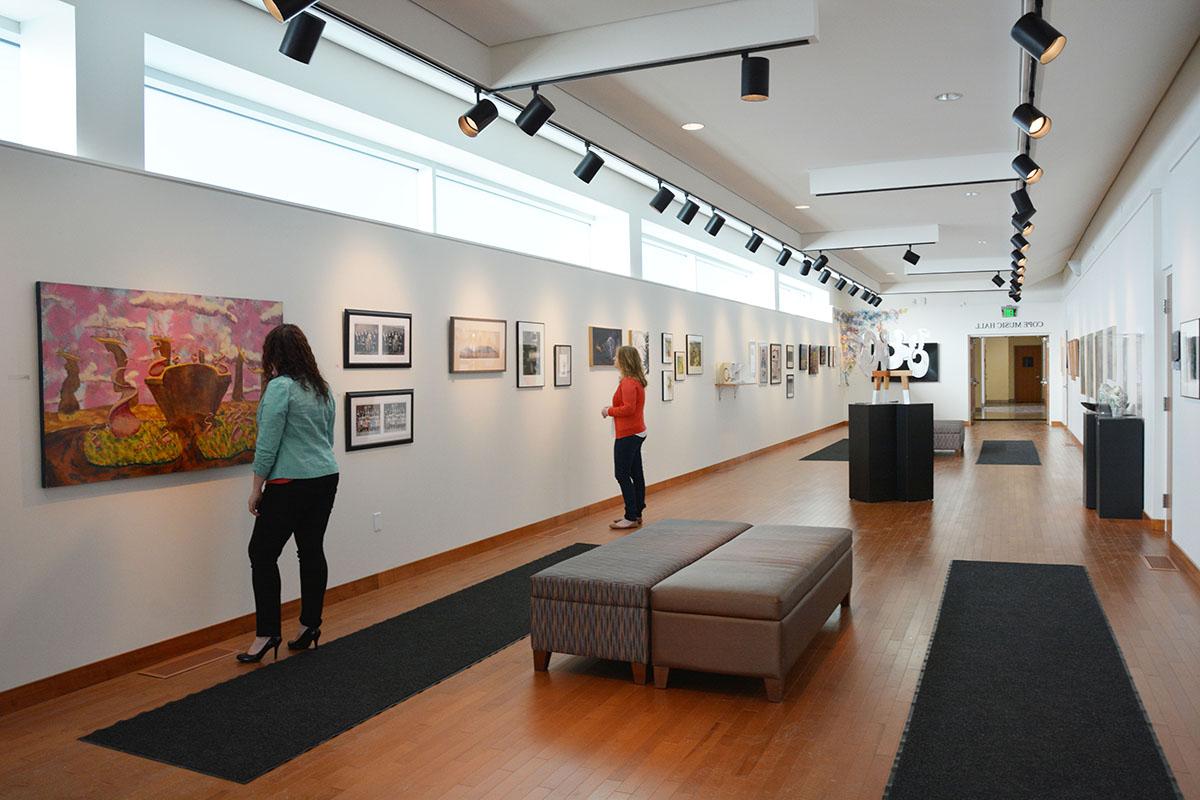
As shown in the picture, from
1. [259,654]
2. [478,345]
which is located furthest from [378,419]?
[259,654]

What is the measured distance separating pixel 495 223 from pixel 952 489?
6606mm

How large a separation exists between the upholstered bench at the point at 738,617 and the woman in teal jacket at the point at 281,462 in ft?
6.38

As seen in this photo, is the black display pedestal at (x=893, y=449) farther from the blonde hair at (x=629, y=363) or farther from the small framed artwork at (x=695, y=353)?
the blonde hair at (x=629, y=363)

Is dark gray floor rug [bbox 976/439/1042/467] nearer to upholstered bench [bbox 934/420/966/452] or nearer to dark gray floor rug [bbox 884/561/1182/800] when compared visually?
upholstered bench [bbox 934/420/966/452]

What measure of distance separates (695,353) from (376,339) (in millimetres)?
6600

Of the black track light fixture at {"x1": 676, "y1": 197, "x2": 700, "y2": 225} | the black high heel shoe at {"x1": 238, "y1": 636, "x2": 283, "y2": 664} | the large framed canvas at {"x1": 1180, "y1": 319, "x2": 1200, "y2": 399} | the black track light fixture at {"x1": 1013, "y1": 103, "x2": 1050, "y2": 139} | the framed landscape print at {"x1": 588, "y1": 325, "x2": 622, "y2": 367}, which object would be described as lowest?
the black high heel shoe at {"x1": 238, "y1": 636, "x2": 283, "y2": 664}

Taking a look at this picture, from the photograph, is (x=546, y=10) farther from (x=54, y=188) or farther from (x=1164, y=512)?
(x=1164, y=512)

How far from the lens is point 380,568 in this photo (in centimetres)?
629

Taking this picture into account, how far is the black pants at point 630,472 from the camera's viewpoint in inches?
334

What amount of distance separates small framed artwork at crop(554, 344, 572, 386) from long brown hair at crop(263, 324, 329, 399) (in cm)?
403

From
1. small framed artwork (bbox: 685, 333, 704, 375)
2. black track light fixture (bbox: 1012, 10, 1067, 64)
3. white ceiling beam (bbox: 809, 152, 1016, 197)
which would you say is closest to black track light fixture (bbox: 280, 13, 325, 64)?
black track light fixture (bbox: 1012, 10, 1067, 64)

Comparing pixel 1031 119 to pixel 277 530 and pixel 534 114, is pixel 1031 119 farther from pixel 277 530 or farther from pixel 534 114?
pixel 277 530

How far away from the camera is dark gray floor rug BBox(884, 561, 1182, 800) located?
3.19m

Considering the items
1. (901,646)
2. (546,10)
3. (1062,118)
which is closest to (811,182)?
(1062,118)
